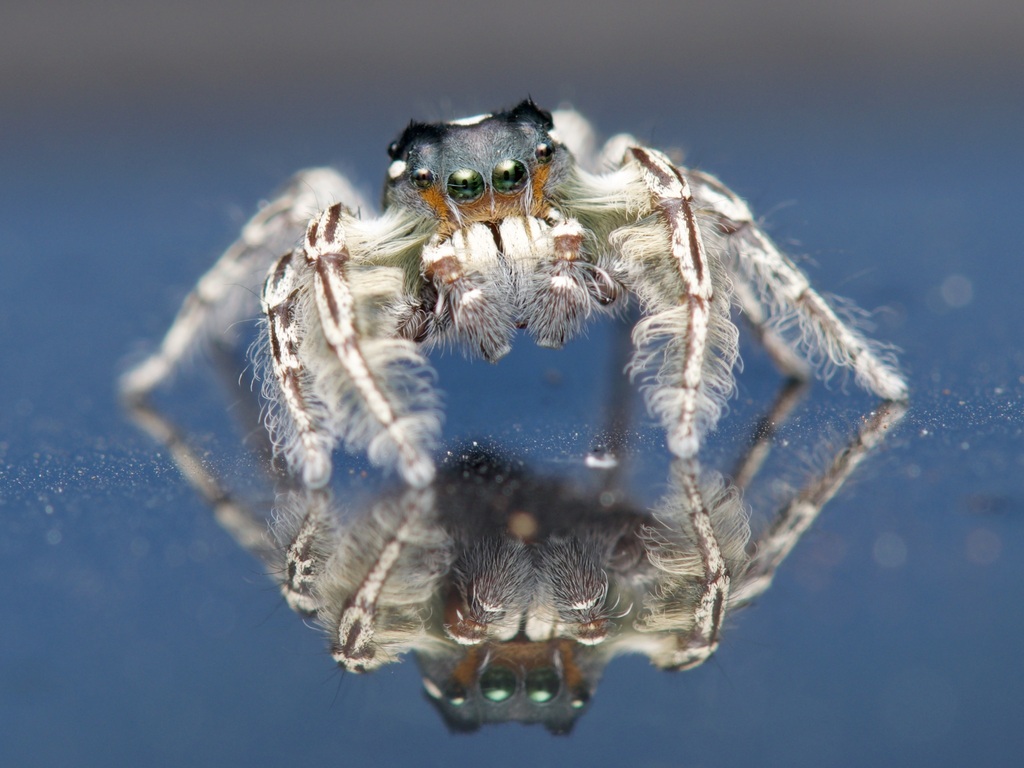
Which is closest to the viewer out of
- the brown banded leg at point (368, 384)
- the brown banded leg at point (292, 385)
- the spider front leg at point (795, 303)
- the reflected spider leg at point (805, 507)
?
the reflected spider leg at point (805, 507)

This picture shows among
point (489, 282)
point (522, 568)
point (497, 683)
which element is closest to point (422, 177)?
point (489, 282)

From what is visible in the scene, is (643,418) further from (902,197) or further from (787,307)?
(902,197)

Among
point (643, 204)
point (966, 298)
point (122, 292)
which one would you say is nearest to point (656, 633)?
point (643, 204)

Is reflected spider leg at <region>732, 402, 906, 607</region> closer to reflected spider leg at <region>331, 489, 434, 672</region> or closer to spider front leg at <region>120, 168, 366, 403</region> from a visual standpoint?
reflected spider leg at <region>331, 489, 434, 672</region>

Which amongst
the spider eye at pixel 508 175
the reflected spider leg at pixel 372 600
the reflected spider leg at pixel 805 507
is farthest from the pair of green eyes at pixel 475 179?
the reflected spider leg at pixel 805 507

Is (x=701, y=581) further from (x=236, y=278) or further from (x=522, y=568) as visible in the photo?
(x=236, y=278)

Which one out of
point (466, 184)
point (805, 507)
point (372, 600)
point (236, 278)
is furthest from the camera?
point (236, 278)

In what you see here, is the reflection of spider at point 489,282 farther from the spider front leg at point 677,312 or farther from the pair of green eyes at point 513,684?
the pair of green eyes at point 513,684
